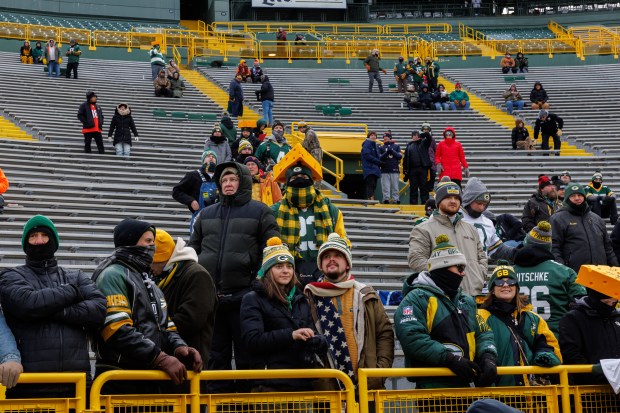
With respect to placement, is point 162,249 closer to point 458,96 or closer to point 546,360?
point 546,360

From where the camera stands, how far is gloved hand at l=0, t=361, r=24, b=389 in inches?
218

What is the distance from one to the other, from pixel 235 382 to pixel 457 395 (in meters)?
1.43

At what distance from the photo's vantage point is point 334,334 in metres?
6.85

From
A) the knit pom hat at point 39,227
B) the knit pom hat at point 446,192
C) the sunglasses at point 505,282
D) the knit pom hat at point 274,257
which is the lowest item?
the sunglasses at point 505,282

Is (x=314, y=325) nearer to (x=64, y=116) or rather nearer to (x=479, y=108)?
(x=64, y=116)

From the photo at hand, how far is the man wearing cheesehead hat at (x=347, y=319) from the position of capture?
Answer: 682cm

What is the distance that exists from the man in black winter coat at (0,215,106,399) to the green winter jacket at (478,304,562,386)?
8.79ft

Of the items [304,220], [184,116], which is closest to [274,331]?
[304,220]

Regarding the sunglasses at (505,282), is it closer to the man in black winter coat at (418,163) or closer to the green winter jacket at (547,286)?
the green winter jacket at (547,286)

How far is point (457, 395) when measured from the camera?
6.49 metres

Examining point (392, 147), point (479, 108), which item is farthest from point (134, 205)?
point (479, 108)

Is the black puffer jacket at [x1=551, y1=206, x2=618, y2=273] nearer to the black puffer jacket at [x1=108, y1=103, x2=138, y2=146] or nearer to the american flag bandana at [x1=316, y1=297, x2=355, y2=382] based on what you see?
the american flag bandana at [x1=316, y1=297, x2=355, y2=382]

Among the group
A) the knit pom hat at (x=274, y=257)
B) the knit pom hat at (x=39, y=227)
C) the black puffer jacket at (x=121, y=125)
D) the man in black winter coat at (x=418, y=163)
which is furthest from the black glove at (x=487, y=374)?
the black puffer jacket at (x=121, y=125)

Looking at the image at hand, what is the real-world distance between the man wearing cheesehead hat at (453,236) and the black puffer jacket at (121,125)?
11.0 meters
